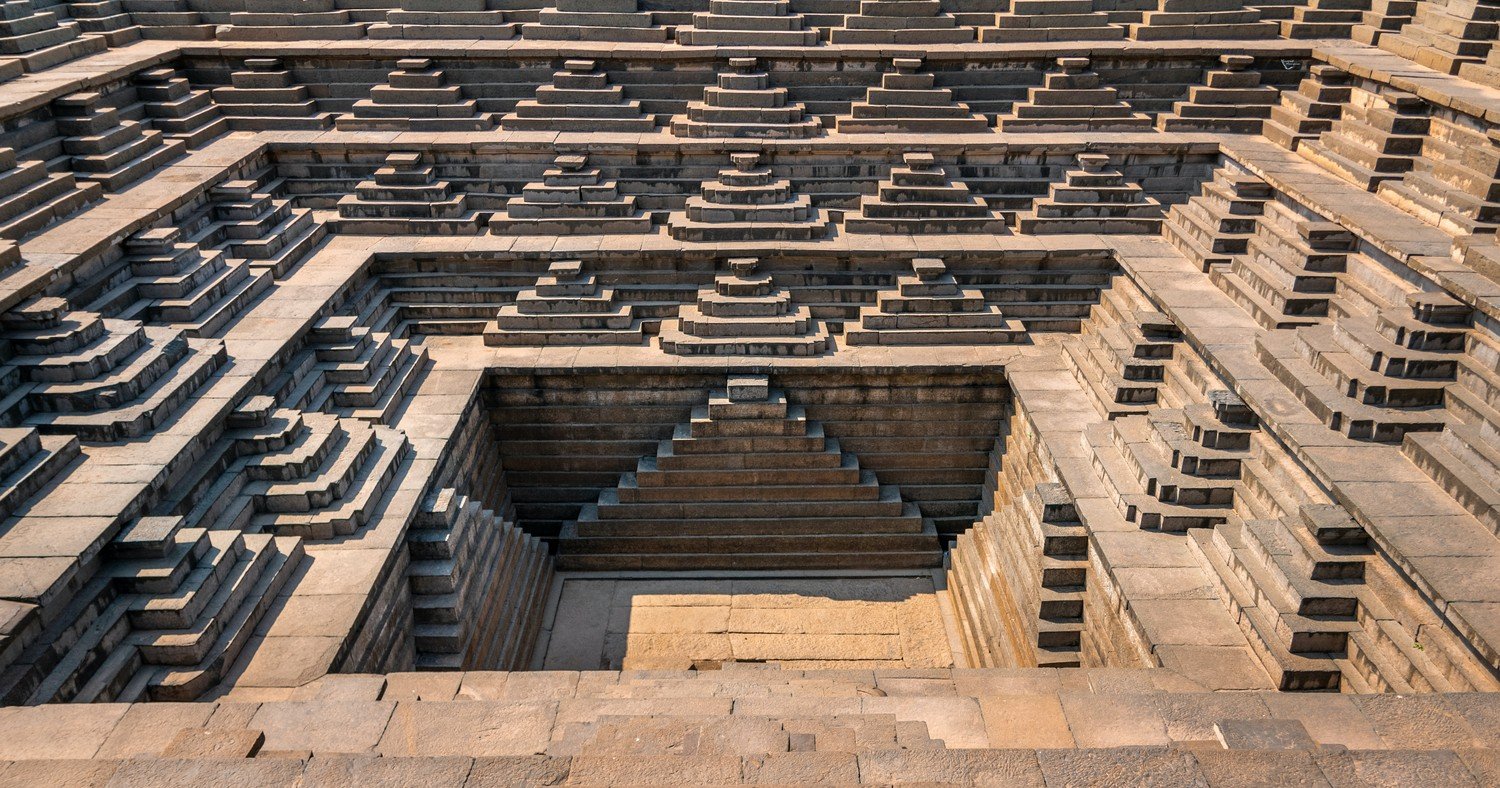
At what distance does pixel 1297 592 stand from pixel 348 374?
10734mm

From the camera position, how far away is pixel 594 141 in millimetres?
16422

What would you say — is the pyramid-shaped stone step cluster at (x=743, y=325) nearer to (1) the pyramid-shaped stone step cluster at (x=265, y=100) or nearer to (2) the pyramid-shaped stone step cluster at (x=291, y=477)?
(2) the pyramid-shaped stone step cluster at (x=291, y=477)

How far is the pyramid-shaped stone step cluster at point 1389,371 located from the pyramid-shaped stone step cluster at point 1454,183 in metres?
2.19

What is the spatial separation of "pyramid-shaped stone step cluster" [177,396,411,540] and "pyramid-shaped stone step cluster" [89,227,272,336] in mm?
2321

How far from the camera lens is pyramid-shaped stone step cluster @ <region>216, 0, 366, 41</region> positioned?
18.3m

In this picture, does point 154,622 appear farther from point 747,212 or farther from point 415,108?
point 415,108

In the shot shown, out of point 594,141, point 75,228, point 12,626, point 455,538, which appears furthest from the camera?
point 594,141

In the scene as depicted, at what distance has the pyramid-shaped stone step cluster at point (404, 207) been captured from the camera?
15.8 m

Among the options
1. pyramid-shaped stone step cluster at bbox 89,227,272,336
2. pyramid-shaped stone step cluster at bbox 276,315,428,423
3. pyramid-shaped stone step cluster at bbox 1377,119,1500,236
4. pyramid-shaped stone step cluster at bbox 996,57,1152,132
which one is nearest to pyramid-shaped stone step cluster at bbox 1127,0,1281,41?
pyramid-shaped stone step cluster at bbox 996,57,1152,132

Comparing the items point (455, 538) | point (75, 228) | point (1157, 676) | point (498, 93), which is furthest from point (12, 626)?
point (498, 93)

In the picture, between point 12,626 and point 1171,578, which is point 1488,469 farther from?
point 12,626

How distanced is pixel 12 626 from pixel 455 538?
399 centimetres

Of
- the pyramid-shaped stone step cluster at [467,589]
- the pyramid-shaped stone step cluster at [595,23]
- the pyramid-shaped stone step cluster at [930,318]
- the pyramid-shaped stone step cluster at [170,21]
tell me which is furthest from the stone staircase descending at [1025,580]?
the pyramid-shaped stone step cluster at [170,21]

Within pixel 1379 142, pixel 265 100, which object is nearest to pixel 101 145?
pixel 265 100
